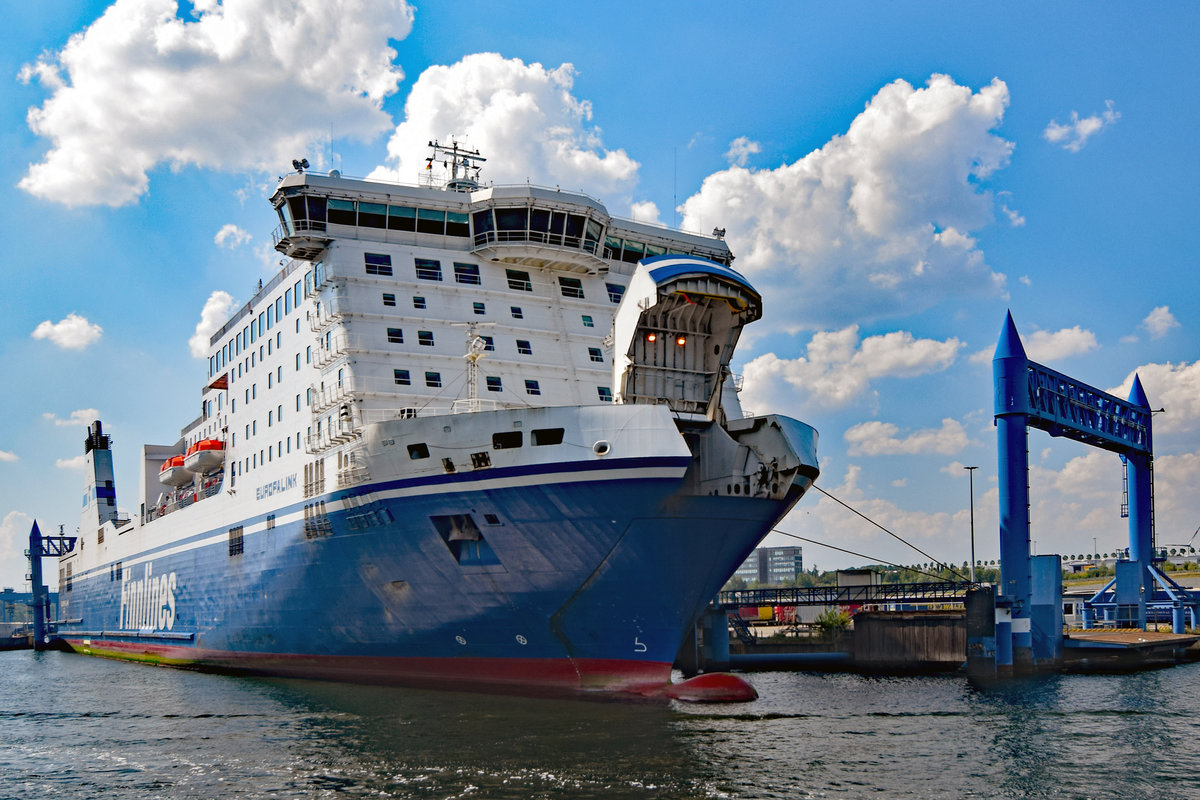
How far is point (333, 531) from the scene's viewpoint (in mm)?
28391

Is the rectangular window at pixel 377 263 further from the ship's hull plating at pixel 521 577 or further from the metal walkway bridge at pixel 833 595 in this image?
the metal walkway bridge at pixel 833 595

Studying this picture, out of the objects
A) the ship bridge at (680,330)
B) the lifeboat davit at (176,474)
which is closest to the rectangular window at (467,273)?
the ship bridge at (680,330)

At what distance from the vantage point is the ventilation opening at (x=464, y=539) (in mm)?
24656

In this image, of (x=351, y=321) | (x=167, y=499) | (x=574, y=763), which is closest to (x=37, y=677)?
(x=167, y=499)

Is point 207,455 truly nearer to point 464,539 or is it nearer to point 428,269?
point 428,269

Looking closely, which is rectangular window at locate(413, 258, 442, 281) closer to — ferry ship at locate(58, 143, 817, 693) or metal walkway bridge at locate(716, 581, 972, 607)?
ferry ship at locate(58, 143, 817, 693)

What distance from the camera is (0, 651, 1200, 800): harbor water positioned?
56.6ft

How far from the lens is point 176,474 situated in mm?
44312

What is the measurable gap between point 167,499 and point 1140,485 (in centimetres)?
4522

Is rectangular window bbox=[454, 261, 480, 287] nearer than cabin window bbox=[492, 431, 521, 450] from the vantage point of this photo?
No

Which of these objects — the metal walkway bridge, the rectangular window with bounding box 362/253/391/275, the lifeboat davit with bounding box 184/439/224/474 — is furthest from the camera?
the metal walkway bridge

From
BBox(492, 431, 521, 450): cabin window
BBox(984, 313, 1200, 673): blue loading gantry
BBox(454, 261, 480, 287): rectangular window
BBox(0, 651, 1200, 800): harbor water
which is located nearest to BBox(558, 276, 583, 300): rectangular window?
BBox(454, 261, 480, 287): rectangular window

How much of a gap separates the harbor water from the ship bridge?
745 cm

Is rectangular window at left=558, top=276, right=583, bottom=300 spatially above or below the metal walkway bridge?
above
